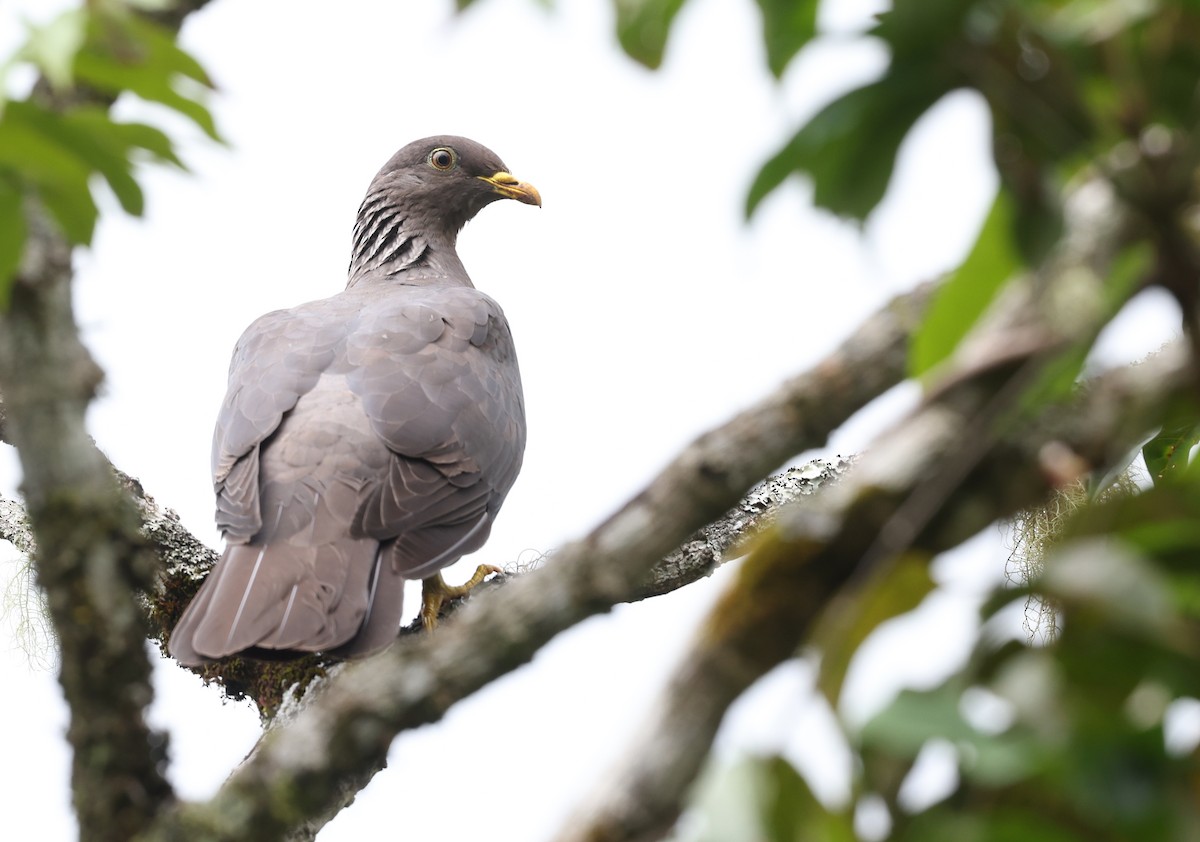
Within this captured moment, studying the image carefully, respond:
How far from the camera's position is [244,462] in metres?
4.23

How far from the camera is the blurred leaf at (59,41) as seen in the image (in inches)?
44.3

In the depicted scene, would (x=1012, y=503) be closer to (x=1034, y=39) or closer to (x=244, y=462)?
(x=1034, y=39)

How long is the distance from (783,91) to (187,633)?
9.80ft

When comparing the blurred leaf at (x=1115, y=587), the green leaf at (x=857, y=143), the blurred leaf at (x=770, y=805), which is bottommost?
the blurred leaf at (x=770, y=805)

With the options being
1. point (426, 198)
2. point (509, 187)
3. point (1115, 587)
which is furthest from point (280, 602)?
point (509, 187)

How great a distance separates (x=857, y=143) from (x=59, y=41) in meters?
0.71

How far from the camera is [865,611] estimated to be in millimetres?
1051

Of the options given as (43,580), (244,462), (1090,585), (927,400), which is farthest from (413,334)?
(1090,585)

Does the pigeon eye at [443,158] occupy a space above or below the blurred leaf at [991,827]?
above

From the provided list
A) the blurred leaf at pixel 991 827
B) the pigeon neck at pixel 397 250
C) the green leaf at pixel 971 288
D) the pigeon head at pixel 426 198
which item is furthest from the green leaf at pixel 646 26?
the pigeon head at pixel 426 198

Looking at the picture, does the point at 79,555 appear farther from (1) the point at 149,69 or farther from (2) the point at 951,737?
(2) the point at 951,737

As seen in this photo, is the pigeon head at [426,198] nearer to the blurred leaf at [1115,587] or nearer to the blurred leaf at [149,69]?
the blurred leaf at [149,69]

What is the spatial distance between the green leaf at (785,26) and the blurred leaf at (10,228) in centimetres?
83

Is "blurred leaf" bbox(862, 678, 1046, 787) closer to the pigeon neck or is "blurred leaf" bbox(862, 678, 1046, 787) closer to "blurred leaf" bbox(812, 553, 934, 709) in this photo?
"blurred leaf" bbox(812, 553, 934, 709)
